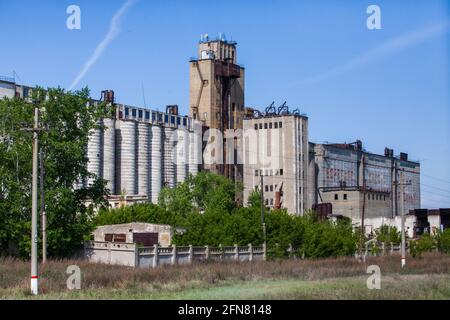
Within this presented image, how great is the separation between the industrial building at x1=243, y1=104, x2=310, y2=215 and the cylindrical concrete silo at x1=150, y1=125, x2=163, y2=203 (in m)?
20.2

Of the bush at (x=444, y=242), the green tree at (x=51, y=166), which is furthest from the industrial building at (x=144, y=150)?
the green tree at (x=51, y=166)

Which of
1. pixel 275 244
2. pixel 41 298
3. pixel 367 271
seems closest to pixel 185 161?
pixel 275 244

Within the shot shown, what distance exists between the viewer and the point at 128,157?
12038 centimetres

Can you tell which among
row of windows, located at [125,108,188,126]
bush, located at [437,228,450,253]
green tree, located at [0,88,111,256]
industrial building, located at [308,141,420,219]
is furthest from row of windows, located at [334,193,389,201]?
green tree, located at [0,88,111,256]

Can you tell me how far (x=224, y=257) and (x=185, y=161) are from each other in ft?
257

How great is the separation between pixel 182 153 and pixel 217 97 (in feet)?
44.2

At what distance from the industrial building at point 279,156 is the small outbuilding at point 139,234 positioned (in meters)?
75.4

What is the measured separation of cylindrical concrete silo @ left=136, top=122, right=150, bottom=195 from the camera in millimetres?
122500

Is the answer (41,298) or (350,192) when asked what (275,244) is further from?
(350,192)

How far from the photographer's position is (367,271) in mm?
39906

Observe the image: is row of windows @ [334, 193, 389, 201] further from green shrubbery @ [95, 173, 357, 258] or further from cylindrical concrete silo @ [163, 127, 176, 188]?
green shrubbery @ [95, 173, 357, 258]

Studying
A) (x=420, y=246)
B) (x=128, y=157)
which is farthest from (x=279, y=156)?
(x=420, y=246)

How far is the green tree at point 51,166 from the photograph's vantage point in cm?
4925

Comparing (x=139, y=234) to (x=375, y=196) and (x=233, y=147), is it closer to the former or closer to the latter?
(x=233, y=147)
